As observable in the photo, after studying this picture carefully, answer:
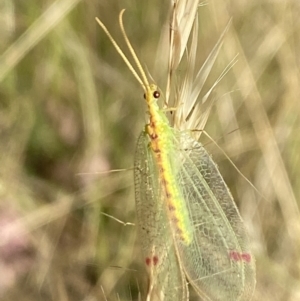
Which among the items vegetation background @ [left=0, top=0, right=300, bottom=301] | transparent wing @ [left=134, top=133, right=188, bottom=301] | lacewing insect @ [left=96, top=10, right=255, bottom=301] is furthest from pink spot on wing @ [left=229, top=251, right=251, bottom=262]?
vegetation background @ [left=0, top=0, right=300, bottom=301]

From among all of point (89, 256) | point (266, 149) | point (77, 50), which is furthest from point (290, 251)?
point (77, 50)

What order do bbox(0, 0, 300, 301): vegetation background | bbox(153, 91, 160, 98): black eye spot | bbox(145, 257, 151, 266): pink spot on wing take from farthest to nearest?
bbox(0, 0, 300, 301): vegetation background < bbox(153, 91, 160, 98): black eye spot < bbox(145, 257, 151, 266): pink spot on wing

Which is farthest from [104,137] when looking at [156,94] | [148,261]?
[148,261]

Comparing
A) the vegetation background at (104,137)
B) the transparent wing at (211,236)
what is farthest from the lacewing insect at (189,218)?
the vegetation background at (104,137)

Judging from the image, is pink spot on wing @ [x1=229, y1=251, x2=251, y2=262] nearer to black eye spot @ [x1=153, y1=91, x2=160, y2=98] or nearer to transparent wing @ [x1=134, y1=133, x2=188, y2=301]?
transparent wing @ [x1=134, y1=133, x2=188, y2=301]

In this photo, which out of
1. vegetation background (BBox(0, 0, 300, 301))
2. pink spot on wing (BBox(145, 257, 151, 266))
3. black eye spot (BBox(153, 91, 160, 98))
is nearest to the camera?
pink spot on wing (BBox(145, 257, 151, 266))

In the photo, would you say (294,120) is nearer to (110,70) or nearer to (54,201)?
(110,70)

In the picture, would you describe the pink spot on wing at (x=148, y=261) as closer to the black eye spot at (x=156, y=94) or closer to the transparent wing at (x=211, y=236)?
the transparent wing at (x=211, y=236)
